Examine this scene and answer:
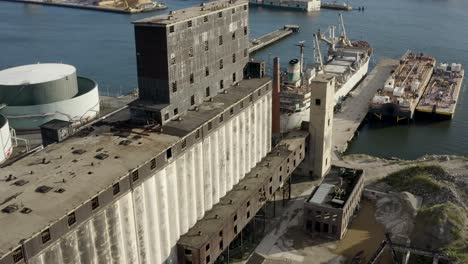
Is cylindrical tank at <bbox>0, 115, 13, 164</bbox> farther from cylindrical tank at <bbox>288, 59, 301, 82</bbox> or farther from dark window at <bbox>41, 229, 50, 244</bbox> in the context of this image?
cylindrical tank at <bbox>288, 59, 301, 82</bbox>

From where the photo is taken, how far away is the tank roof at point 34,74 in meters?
94.0

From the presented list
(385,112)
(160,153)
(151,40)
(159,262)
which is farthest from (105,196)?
(385,112)

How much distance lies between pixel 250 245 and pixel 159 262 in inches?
639

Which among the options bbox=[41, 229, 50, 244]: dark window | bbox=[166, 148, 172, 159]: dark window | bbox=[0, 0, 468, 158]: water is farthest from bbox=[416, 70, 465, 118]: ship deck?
bbox=[41, 229, 50, 244]: dark window

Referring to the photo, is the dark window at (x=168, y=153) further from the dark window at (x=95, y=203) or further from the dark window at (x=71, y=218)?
the dark window at (x=71, y=218)

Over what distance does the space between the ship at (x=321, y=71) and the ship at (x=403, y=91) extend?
9031 mm

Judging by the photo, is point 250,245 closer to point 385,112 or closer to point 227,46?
point 227,46

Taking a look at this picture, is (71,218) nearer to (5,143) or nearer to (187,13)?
(187,13)

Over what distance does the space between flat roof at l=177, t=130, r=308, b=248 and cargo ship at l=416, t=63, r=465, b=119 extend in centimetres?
4942

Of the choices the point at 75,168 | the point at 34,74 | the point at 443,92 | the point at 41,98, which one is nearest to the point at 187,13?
the point at 75,168

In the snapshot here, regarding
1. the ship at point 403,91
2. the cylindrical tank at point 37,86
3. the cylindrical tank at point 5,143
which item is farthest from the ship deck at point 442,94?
the cylindrical tank at point 5,143

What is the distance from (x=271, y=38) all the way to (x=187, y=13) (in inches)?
5280

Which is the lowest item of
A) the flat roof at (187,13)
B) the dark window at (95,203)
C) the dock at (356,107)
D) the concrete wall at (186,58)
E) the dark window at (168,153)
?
the dock at (356,107)

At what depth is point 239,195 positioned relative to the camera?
2042 inches
